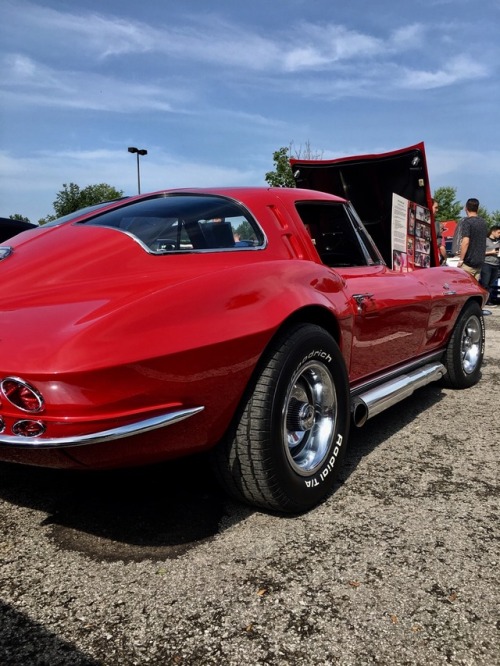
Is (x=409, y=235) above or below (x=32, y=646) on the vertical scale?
above

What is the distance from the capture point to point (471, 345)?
4785 millimetres

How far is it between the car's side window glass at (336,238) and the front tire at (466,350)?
1.46 metres

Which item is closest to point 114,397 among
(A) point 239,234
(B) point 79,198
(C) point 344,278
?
(A) point 239,234

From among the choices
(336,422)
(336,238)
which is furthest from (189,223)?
(336,238)

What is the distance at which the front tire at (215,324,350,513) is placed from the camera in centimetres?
211

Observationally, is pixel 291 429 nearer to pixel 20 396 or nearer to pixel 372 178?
pixel 20 396

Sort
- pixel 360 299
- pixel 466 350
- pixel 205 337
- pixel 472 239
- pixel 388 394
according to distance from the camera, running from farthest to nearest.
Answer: pixel 472 239, pixel 466 350, pixel 388 394, pixel 360 299, pixel 205 337

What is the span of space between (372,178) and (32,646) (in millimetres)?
4021

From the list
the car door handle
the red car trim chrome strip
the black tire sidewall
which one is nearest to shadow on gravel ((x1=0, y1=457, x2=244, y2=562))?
the black tire sidewall

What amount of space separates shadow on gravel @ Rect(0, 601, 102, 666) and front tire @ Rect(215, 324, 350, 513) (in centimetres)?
82

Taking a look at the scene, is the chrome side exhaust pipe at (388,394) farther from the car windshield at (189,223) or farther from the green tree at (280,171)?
the green tree at (280,171)

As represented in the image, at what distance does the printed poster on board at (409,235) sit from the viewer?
4.10 metres

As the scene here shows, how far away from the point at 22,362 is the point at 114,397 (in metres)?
0.29

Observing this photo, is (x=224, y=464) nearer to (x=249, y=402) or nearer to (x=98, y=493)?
(x=249, y=402)
